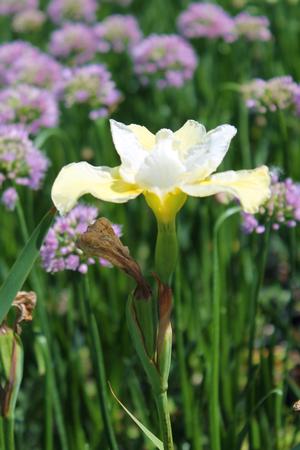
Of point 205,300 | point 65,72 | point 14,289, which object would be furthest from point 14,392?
point 65,72

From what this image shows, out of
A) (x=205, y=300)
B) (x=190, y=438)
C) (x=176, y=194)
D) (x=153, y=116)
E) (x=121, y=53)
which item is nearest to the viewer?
(x=176, y=194)

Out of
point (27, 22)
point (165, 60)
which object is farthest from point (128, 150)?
point (27, 22)

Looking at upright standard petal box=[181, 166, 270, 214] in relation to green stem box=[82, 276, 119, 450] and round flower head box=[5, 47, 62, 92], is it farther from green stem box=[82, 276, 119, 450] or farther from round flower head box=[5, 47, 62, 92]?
round flower head box=[5, 47, 62, 92]

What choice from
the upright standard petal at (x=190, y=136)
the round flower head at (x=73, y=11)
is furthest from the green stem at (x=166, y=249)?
the round flower head at (x=73, y=11)

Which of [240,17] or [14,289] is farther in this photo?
[240,17]

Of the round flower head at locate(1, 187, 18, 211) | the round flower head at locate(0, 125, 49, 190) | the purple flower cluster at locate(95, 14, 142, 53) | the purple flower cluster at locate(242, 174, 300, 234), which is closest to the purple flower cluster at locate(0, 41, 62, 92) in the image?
the purple flower cluster at locate(95, 14, 142, 53)

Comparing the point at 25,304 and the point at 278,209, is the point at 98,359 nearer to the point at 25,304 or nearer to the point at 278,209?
the point at 25,304

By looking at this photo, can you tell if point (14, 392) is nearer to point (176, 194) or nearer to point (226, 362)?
point (176, 194)
